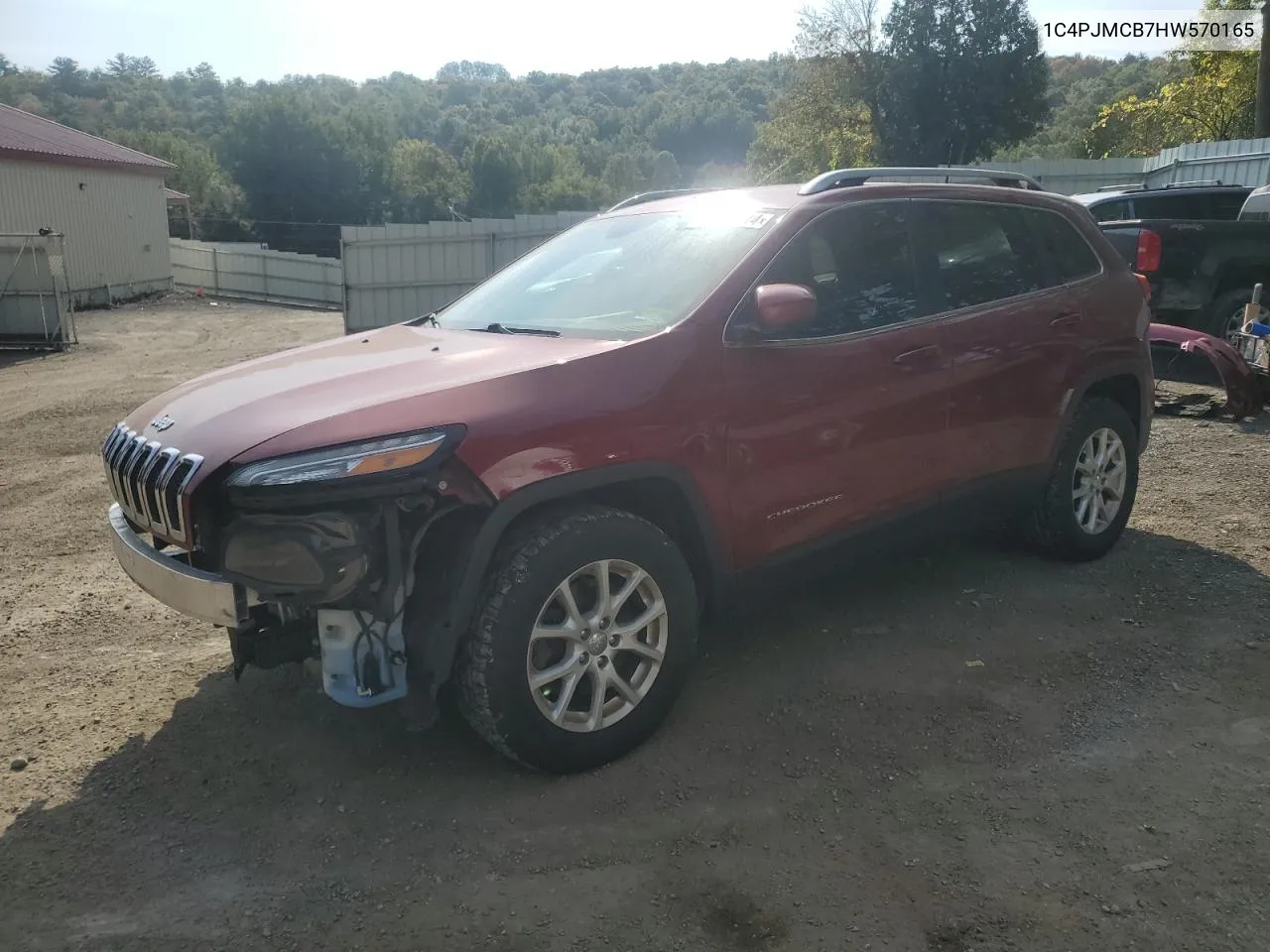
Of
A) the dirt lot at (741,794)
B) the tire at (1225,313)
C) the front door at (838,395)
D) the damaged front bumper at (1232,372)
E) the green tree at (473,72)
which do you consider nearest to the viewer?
the dirt lot at (741,794)

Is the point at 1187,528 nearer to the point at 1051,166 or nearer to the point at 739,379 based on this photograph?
the point at 739,379

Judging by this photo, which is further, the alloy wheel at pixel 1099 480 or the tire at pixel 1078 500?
the alloy wheel at pixel 1099 480

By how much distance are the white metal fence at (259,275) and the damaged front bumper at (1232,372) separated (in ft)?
66.7

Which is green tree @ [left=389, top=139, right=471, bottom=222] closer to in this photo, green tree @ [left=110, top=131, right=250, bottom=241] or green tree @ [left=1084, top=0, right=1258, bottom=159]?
green tree @ [left=110, top=131, right=250, bottom=241]

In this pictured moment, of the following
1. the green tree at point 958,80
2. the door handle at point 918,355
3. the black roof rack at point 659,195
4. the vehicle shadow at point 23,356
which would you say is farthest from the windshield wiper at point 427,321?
the green tree at point 958,80

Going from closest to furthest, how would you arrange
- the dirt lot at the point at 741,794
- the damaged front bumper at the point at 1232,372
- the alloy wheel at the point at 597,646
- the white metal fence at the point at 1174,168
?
the dirt lot at the point at 741,794
the alloy wheel at the point at 597,646
the damaged front bumper at the point at 1232,372
the white metal fence at the point at 1174,168

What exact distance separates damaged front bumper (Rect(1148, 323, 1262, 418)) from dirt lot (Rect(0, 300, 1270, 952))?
11.4 ft

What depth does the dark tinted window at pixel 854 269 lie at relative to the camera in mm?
3859

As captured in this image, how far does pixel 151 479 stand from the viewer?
10.3 ft

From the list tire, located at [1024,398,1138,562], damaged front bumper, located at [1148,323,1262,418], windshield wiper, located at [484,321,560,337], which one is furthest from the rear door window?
damaged front bumper, located at [1148,323,1262,418]

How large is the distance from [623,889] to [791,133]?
156 feet

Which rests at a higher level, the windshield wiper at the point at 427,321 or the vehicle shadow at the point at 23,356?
the windshield wiper at the point at 427,321

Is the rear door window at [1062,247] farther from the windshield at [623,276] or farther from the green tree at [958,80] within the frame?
the green tree at [958,80]

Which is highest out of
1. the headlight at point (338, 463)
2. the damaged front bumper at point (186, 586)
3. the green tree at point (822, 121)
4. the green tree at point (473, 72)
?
the green tree at point (473, 72)
